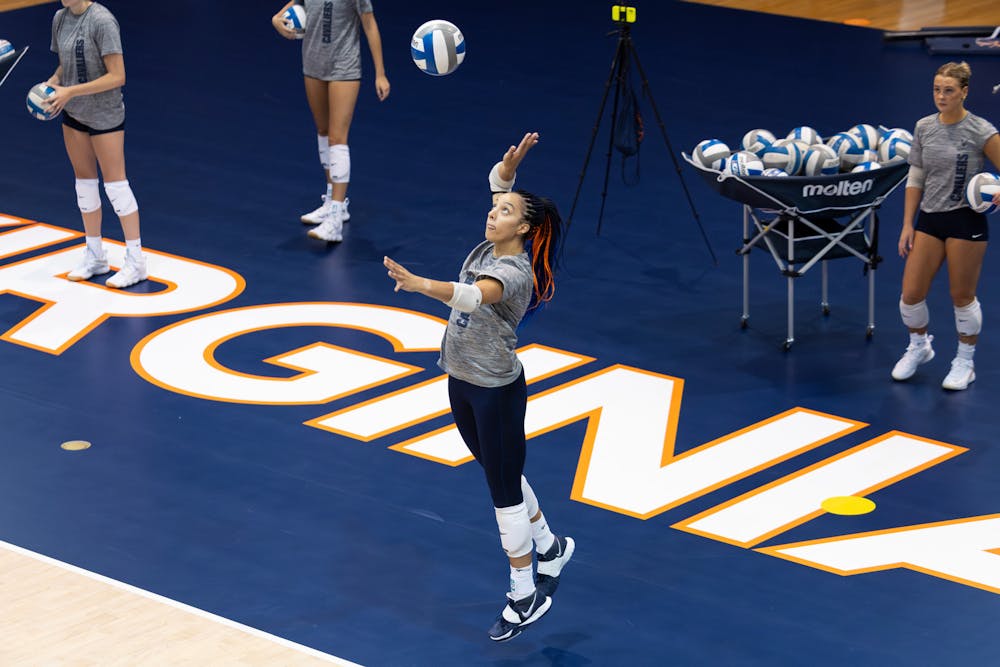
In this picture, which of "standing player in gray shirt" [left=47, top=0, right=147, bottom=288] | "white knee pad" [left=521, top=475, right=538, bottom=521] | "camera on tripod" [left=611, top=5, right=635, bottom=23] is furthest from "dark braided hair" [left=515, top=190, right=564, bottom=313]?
"camera on tripod" [left=611, top=5, right=635, bottom=23]

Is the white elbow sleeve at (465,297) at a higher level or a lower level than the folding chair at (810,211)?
higher

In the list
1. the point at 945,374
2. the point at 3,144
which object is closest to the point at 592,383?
the point at 945,374

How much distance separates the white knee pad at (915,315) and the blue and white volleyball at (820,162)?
40.2 inches

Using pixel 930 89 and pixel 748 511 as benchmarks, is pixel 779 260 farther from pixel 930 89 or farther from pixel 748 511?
pixel 930 89

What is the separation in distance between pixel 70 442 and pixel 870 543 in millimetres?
4172

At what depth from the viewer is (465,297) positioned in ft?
19.6

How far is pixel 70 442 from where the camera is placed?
27.7ft

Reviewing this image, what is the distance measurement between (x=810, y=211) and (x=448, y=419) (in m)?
2.53

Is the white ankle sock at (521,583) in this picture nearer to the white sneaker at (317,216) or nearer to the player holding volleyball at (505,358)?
the player holding volleyball at (505,358)

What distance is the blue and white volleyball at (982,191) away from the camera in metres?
8.54

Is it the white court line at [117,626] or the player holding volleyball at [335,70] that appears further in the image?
the player holding volleyball at [335,70]

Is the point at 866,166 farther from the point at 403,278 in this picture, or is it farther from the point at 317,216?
the point at 403,278

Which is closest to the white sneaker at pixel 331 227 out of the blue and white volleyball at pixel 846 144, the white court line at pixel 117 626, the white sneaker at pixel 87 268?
the white sneaker at pixel 87 268

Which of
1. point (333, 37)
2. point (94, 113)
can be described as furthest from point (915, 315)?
point (94, 113)
